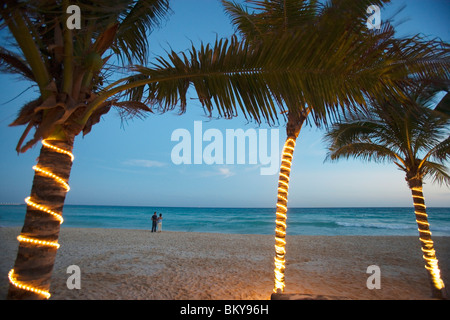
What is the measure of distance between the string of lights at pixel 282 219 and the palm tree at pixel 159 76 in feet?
6.81

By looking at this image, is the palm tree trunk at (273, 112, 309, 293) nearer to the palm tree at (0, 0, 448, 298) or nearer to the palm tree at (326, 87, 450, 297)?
the palm tree at (326, 87, 450, 297)

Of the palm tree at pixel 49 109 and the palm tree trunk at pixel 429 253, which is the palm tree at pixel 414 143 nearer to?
the palm tree trunk at pixel 429 253

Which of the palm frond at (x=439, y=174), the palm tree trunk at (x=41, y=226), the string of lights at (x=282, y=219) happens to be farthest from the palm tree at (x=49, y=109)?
the palm frond at (x=439, y=174)

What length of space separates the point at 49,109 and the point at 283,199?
331cm

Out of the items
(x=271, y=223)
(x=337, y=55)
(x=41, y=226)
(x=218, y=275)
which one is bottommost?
(x=271, y=223)

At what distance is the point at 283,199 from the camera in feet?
13.2

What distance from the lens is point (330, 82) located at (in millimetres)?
2035

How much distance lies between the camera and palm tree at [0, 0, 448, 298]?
6.25ft

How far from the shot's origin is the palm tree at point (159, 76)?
1905 mm

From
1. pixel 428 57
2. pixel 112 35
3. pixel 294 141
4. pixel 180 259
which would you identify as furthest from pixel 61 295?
pixel 428 57

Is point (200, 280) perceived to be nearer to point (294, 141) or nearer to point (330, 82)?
point (294, 141)

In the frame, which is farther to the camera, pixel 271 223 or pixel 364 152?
pixel 271 223

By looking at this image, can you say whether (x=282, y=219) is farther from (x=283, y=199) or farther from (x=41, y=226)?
(x=41, y=226)

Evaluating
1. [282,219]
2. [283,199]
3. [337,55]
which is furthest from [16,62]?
[282,219]
